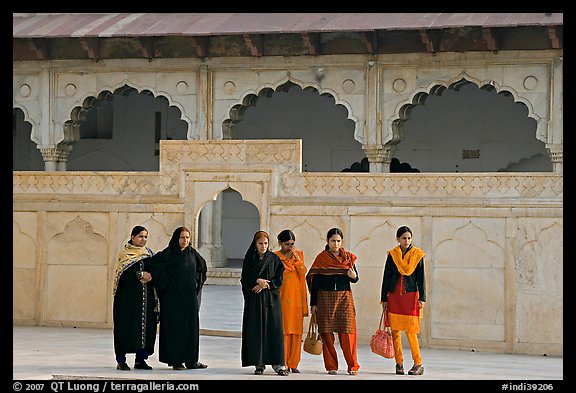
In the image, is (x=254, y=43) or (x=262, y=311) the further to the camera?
(x=254, y=43)

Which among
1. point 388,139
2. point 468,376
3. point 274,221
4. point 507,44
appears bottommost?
point 468,376

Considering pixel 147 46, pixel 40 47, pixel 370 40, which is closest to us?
pixel 370 40

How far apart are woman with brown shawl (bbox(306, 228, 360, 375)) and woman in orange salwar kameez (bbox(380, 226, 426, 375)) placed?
1.03 feet

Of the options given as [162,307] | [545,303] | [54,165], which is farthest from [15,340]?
[54,165]

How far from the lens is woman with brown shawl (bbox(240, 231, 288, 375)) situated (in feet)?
30.9

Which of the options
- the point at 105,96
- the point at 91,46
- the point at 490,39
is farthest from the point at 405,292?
the point at 105,96

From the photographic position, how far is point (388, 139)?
54.6 ft

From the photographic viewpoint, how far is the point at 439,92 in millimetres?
16781

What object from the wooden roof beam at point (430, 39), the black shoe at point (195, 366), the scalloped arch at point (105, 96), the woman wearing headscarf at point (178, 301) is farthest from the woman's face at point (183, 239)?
the scalloped arch at point (105, 96)

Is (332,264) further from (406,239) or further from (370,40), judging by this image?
(370,40)

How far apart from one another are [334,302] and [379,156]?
7.34 meters

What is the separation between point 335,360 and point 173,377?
140 centimetres

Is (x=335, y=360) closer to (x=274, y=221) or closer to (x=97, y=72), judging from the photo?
(x=274, y=221)

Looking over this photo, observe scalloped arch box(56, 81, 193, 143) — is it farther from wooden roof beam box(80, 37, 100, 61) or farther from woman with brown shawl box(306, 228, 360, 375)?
woman with brown shawl box(306, 228, 360, 375)
